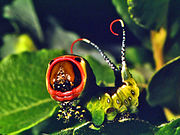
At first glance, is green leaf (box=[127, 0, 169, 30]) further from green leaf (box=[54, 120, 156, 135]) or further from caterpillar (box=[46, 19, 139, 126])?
green leaf (box=[54, 120, 156, 135])

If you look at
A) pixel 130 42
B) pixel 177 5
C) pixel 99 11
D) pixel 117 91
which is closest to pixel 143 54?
pixel 130 42

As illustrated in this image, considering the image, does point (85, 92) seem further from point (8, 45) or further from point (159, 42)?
point (8, 45)

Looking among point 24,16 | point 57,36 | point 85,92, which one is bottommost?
point 85,92

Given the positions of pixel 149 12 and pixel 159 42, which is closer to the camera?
pixel 149 12

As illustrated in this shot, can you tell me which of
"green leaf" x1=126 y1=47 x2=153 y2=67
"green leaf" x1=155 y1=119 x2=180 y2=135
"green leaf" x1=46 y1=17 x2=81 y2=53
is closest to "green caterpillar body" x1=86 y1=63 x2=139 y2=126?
"green leaf" x1=155 y1=119 x2=180 y2=135

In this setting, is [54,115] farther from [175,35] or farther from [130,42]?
[130,42]

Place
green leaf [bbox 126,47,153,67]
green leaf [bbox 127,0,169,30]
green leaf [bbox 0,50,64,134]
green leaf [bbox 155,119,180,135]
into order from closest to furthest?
green leaf [bbox 155,119,180,135] → green leaf [bbox 127,0,169,30] → green leaf [bbox 0,50,64,134] → green leaf [bbox 126,47,153,67]

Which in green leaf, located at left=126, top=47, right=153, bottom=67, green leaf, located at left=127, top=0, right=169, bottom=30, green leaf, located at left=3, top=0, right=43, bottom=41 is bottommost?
green leaf, located at left=126, top=47, right=153, bottom=67

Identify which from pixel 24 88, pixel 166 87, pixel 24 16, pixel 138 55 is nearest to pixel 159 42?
pixel 166 87
